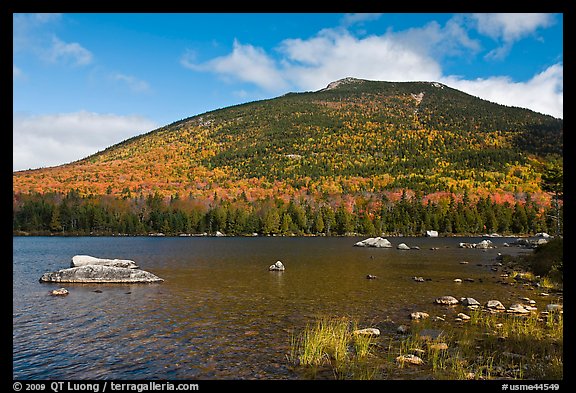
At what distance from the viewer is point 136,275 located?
1528 inches

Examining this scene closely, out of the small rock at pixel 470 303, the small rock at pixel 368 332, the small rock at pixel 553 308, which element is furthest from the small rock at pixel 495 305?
the small rock at pixel 368 332

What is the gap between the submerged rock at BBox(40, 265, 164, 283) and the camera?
38219 millimetres

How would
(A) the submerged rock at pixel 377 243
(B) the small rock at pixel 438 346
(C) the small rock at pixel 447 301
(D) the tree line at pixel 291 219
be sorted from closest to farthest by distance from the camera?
(B) the small rock at pixel 438 346 < (C) the small rock at pixel 447 301 < (A) the submerged rock at pixel 377 243 < (D) the tree line at pixel 291 219

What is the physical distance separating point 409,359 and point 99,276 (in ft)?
109

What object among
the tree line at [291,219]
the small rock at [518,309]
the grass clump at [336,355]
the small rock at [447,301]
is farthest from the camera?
the tree line at [291,219]

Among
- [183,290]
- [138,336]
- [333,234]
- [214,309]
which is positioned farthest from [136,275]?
[333,234]

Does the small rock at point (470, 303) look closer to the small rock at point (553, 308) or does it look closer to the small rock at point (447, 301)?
the small rock at point (447, 301)

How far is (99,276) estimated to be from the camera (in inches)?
1522

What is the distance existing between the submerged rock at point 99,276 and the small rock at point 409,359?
95.5 ft

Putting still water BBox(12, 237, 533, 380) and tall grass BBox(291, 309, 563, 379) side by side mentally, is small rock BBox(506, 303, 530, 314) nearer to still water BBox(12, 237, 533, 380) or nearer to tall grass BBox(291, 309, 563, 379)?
tall grass BBox(291, 309, 563, 379)

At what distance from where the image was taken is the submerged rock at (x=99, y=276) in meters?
38.2

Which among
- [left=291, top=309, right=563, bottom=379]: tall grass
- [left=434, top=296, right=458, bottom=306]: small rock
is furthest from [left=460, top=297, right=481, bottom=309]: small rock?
[left=291, top=309, right=563, bottom=379]: tall grass
